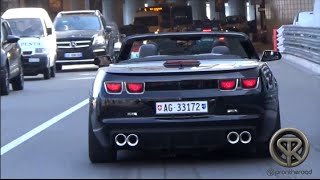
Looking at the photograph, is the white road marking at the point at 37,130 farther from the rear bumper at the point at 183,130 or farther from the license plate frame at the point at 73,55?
the license plate frame at the point at 73,55

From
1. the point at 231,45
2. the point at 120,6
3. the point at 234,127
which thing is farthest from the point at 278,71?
the point at 120,6

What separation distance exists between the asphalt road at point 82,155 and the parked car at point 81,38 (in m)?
11.4

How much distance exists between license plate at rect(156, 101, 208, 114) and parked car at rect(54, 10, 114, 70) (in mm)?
19659

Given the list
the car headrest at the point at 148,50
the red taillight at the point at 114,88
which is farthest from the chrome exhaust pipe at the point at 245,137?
the car headrest at the point at 148,50

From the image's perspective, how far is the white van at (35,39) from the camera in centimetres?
2362

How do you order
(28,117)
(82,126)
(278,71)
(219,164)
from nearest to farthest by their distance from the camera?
(219,164)
(82,126)
(28,117)
(278,71)

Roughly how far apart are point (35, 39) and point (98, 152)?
52.1 feet

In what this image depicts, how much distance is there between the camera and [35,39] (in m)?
24.0

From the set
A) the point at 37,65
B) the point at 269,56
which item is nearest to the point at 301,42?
the point at 37,65

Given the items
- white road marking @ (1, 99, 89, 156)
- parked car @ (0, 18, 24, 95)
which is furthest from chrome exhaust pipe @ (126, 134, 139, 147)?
parked car @ (0, 18, 24, 95)

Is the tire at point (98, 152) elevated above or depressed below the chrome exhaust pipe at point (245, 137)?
below

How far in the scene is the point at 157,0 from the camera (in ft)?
295

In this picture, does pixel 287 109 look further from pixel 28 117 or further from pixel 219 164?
pixel 219 164

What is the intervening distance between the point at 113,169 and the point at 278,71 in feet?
52.9
